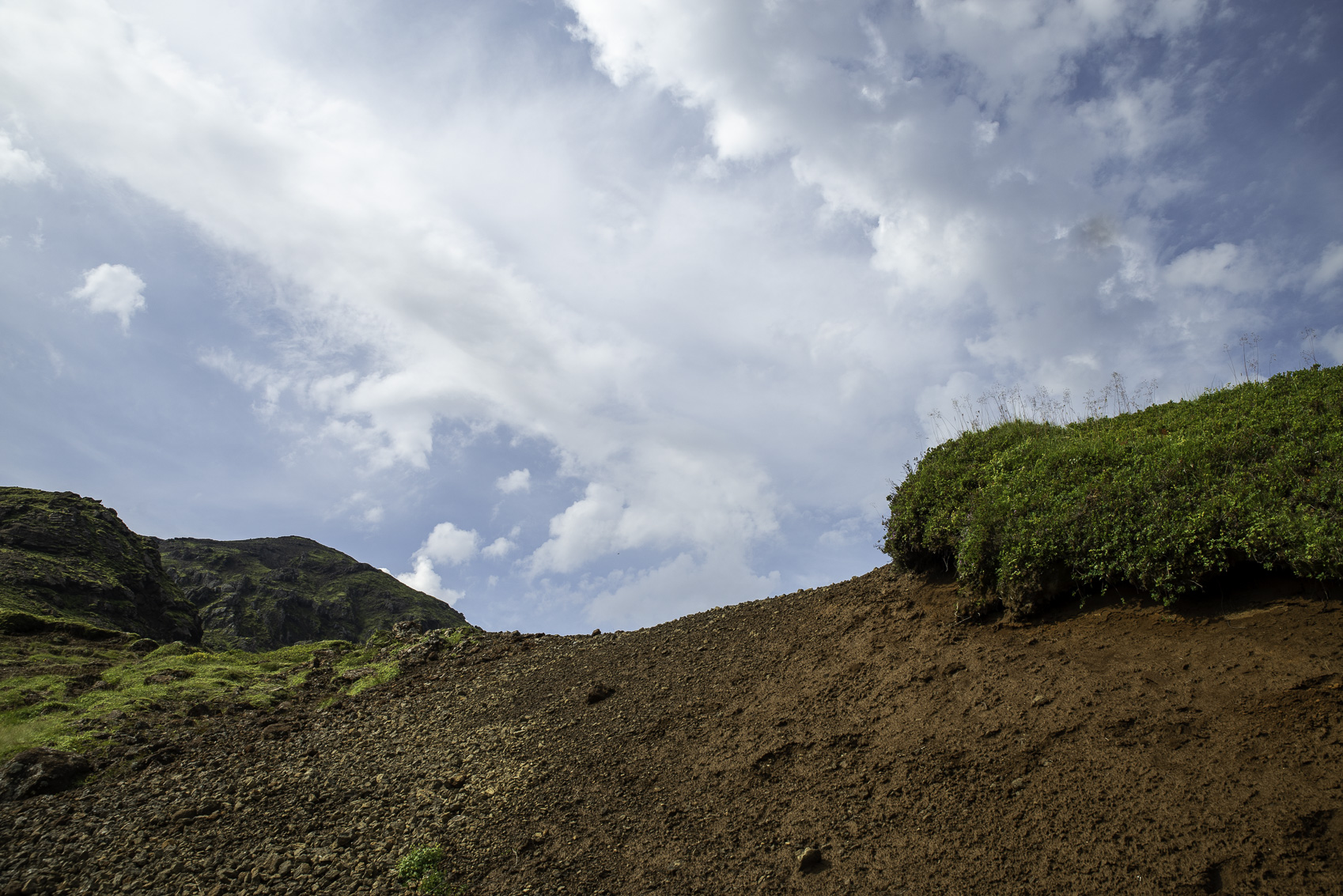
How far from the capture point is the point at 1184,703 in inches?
225

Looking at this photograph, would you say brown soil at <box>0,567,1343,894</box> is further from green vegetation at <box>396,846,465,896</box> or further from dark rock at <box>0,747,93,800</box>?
dark rock at <box>0,747,93,800</box>

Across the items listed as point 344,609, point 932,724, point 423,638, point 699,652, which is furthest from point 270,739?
point 344,609

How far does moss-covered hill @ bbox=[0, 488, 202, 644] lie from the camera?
20516 mm

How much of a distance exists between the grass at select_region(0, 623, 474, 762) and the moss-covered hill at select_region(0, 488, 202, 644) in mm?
5589

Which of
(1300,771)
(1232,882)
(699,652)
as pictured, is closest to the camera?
(1232,882)

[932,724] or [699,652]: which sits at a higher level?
[699,652]

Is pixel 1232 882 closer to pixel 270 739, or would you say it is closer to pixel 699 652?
pixel 699 652

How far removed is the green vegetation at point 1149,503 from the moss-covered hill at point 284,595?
3987 cm

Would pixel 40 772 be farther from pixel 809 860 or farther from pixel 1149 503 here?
pixel 1149 503

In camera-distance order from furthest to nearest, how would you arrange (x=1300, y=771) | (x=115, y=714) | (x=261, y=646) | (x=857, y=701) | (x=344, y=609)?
1. (x=344, y=609)
2. (x=261, y=646)
3. (x=115, y=714)
4. (x=857, y=701)
5. (x=1300, y=771)

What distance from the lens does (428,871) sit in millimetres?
6922

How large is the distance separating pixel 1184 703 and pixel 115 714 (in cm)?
1513

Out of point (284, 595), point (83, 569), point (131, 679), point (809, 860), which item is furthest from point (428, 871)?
point (284, 595)

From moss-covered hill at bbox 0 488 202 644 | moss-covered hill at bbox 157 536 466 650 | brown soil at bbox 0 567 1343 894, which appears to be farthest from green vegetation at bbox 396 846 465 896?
moss-covered hill at bbox 157 536 466 650
